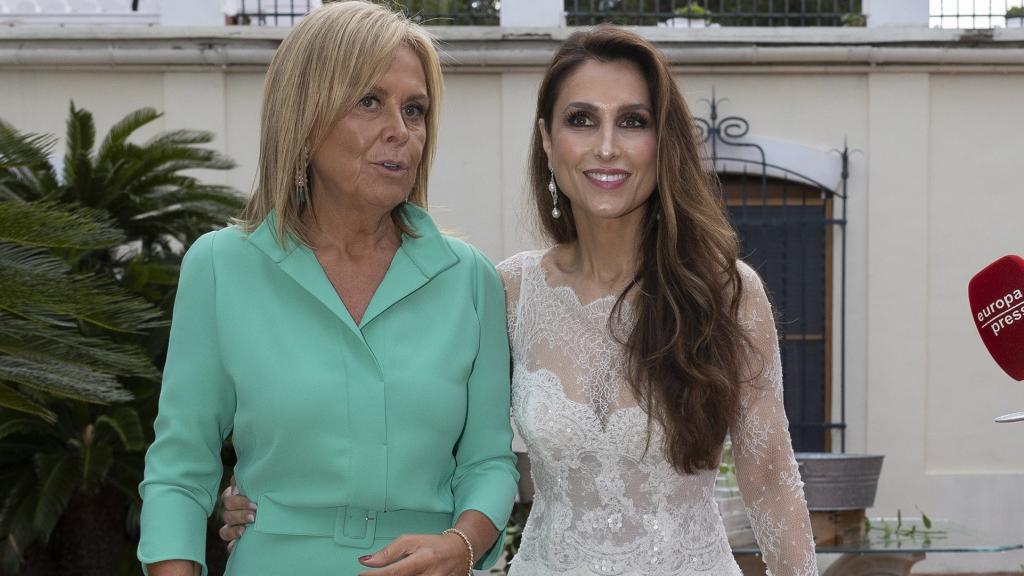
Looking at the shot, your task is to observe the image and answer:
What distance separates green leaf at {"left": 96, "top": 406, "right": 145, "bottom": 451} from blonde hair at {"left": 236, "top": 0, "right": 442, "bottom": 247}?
418cm

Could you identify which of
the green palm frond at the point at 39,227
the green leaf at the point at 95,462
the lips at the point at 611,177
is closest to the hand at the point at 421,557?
the lips at the point at 611,177

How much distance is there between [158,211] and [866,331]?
4.77 meters

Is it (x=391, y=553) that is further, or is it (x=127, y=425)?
(x=127, y=425)

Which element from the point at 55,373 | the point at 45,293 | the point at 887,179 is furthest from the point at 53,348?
the point at 887,179

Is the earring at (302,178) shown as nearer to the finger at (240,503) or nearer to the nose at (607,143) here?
the finger at (240,503)

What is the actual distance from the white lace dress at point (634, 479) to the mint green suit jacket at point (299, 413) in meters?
0.43

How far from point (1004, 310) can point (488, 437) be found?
104 cm

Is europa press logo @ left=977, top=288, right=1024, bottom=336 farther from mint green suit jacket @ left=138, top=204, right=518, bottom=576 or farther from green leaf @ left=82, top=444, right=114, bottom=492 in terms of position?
green leaf @ left=82, top=444, right=114, bottom=492

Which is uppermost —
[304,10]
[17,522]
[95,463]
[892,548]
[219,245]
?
[304,10]

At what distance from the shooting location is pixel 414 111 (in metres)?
2.71

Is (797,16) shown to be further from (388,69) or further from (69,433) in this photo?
(388,69)

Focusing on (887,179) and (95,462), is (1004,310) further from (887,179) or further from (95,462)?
(887,179)

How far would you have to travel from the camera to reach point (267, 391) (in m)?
2.53

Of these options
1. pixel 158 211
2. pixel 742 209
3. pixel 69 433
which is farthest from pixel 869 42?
pixel 69 433
